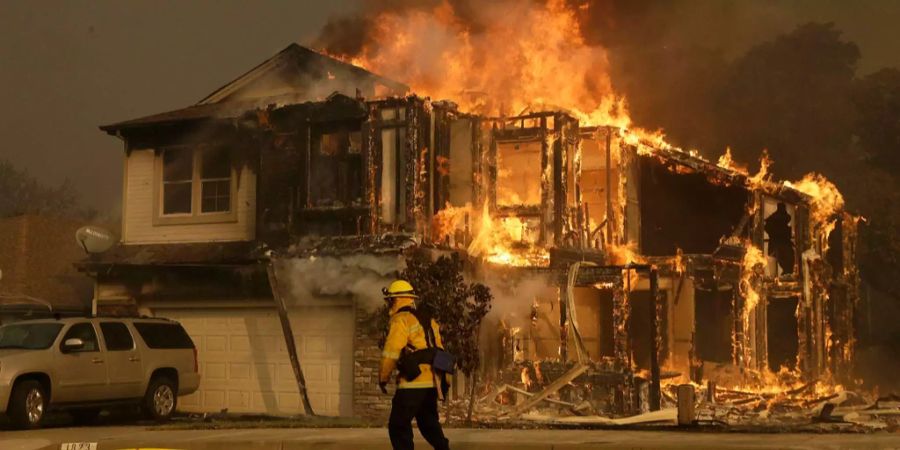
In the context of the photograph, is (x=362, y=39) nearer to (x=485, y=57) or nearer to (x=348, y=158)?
(x=485, y=57)

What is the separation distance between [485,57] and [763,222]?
746cm

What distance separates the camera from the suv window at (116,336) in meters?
19.0

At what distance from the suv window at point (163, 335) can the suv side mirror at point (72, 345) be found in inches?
67.1

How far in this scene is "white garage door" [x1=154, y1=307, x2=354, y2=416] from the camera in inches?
808

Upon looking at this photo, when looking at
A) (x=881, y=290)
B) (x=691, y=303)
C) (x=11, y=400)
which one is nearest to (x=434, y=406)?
(x=11, y=400)

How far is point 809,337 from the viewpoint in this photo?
26781mm

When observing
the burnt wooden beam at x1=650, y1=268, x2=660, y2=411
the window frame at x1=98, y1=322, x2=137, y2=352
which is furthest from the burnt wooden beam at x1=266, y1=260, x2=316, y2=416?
the burnt wooden beam at x1=650, y1=268, x2=660, y2=411

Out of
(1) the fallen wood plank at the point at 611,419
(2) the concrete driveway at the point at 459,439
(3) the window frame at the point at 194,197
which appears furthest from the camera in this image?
(3) the window frame at the point at 194,197

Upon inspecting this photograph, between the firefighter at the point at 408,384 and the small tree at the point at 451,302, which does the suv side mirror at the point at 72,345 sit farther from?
the firefighter at the point at 408,384

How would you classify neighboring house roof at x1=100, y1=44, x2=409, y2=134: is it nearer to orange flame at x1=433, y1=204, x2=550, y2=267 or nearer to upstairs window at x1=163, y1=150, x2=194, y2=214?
upstairs window at x1=163, y1=150, x2=194, y2=214

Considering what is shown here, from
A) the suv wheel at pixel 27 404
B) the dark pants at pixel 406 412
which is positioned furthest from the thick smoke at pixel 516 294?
the dark pants at pixel 406 412

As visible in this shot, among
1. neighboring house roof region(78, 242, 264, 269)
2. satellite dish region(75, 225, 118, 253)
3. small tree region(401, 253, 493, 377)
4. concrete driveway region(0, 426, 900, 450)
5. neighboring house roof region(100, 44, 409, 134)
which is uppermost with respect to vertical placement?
neighboring house roof region(100, 44, 409, 134)

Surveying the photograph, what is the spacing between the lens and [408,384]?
11.0 m

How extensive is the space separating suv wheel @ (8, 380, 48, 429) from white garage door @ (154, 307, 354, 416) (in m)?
4.52
